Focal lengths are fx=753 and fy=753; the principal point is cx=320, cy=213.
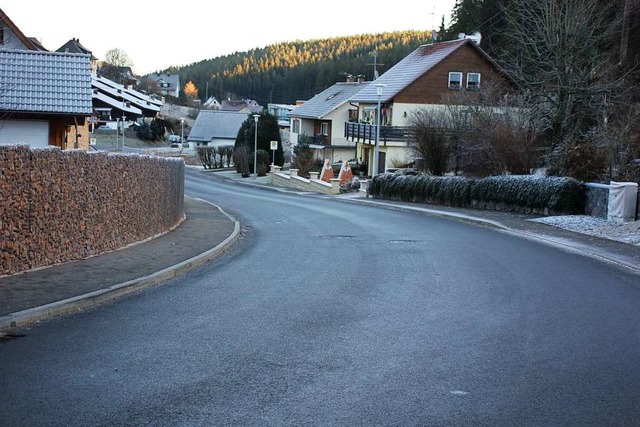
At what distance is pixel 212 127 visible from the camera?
376ft

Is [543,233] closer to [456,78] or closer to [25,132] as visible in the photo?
[25,132]

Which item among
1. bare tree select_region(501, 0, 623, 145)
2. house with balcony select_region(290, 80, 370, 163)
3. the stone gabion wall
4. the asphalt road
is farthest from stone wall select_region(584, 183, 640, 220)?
house with balcony select_region(290, 80, 370, 163)

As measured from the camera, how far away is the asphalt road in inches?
246

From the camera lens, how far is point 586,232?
22531 mm

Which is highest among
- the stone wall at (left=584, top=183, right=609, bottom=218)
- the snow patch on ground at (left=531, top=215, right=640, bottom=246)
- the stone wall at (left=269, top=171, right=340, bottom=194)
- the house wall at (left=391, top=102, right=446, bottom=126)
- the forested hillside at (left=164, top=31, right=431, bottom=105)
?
the forested hillside at (left=164, top=31, right=431, bottom=105)

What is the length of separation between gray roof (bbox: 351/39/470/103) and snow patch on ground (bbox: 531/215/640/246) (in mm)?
35227

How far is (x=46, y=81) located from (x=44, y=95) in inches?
23.0

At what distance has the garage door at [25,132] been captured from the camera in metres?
22.0

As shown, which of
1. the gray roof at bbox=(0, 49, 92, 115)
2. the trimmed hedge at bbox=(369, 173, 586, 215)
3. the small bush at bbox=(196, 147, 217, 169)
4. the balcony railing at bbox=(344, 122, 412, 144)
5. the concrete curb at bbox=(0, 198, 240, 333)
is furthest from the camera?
the small bush at bbox=(196, 147, 217, 169)

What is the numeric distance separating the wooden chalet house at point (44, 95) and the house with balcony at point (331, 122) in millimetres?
52284

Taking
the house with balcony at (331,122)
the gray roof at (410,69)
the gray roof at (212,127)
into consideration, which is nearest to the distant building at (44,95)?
the gray roof at (410,69)

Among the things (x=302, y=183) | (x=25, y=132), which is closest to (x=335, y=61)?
(x=302, y=183)

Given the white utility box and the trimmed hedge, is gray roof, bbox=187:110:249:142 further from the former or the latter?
the white utility box

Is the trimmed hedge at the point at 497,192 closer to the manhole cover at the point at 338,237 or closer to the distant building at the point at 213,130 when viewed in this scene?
the manhole cover at the point at 338,237
